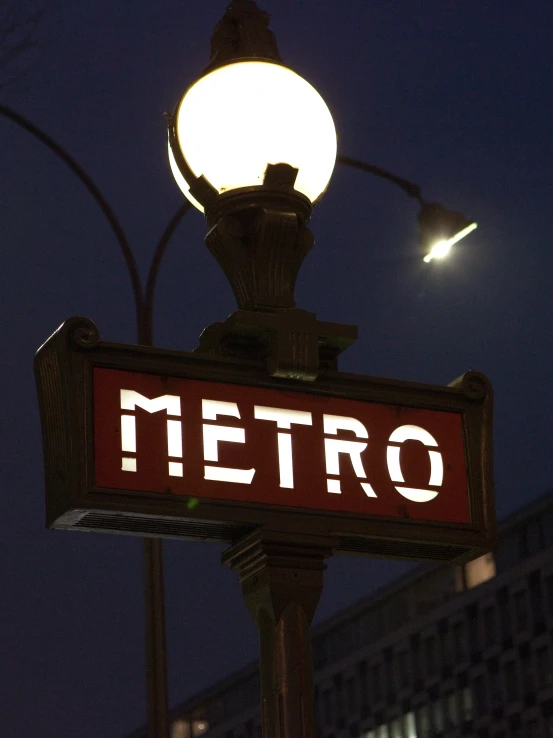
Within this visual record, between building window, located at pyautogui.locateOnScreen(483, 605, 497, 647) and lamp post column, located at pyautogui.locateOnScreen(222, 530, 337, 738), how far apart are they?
8827cm

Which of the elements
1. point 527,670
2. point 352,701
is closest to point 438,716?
point 352,701

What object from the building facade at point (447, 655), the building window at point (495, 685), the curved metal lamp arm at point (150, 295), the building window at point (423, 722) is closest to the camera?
the curved metal lamp arm at point (150, 295)

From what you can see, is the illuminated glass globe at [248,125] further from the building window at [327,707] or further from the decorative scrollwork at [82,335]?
the building window at [327,707]

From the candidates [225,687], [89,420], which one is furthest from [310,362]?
[225,687]

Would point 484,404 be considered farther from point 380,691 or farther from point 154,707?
point 380,691

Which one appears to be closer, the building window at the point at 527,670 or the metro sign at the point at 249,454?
the metro sign at the point at 249,454

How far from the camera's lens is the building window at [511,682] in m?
87.4

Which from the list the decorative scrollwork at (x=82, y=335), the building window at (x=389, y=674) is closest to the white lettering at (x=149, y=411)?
the decorative scrollwork at (x=82, y=335)

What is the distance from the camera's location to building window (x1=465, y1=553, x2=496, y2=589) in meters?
94.3

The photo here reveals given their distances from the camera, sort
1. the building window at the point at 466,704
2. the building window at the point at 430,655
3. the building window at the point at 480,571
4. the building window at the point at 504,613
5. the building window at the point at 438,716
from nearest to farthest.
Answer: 1. the building window at the point at 504,613
2. the building window at the point at 466,704
3. the building window at the point at 438,716
4. the building window at the point at 480,571
5. the building window at the point at 430,655

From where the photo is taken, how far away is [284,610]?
164 inches

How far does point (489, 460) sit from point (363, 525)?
0.59 m

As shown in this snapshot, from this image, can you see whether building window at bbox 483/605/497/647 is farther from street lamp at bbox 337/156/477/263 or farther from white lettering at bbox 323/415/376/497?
white lettering at bbox 323/415/376/497

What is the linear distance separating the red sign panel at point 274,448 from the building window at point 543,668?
8265 centimetres
